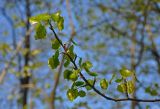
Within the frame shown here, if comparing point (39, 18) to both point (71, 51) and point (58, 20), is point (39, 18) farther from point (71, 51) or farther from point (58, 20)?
point (71, 51)

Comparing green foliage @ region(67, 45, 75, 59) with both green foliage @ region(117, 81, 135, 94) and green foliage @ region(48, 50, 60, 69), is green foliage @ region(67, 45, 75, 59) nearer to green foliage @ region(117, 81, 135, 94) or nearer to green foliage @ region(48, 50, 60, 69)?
green foliage @ region(48, 50, 60, 69)

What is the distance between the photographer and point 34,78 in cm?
1574

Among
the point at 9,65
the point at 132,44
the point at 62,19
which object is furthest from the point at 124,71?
the point at 132,44

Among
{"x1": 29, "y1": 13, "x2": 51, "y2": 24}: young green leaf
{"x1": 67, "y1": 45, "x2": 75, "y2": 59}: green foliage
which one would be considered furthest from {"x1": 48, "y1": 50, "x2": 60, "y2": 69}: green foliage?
{"x1": 29, "y1": 13, "x2": 51, "y2": 24}: young green leaf

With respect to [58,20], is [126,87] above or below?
below

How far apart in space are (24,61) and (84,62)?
12.3 meters

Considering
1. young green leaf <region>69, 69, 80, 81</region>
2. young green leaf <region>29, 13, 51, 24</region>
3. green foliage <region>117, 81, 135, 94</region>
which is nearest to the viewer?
young green leaf <region>29, 13, 51, 24</region>

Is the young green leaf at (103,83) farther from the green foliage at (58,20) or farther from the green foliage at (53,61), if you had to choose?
the green foliage at (58,20)

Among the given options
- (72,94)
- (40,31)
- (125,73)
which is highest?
(40,31)

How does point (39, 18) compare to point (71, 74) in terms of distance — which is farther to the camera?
point (71, 74)

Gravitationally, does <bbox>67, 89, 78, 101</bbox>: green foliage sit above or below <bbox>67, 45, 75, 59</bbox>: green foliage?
below

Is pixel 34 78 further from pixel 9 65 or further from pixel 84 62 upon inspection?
pixel 84 62

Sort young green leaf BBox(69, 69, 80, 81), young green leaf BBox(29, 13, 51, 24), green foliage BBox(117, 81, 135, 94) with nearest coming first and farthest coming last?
young green leaf BBox(29, 13, 51, 24)
young green leaf BBox(69, 69, 80, 81)
green foliage BBox(117, 81, 135, 94)

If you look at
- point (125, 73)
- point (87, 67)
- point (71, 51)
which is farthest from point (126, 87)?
point (71, 51)
